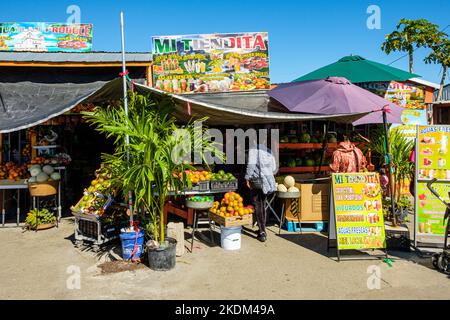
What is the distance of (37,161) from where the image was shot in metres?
8.25

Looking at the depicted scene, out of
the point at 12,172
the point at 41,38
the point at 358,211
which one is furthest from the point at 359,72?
the point at 41,38

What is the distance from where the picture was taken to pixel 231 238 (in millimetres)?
6344

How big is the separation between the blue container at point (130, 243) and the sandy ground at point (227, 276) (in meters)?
0.34

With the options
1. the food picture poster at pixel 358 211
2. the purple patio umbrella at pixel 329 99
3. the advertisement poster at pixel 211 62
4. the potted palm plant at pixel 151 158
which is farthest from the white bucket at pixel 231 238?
the advertisement poster at pixel 211 62

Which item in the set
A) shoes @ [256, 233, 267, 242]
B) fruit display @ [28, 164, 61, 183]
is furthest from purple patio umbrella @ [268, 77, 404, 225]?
fruit display @ [28, 164, 61, 183]

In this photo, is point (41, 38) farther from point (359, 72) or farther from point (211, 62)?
point (359, 72)

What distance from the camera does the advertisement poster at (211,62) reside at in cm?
974

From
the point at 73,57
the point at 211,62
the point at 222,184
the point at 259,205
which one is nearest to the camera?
the point at 259,205

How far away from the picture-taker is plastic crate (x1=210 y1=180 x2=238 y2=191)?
6.84m

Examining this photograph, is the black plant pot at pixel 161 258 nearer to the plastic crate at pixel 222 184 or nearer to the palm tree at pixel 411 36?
the plastic crate at pixel 222 184

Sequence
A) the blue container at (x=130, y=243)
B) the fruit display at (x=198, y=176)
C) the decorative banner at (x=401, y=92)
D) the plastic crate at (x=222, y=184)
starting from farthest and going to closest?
the decorative banner at (x=401, y=92), the plastic crate at (x=222, y=184), the fruit display at (x=198, y=176), the blue container at (x=130, y=243)

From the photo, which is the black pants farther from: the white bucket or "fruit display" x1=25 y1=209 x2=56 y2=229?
"fruit display" x1=25 y1=209 x2=56 y2=229

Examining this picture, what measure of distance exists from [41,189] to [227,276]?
4708 mm
